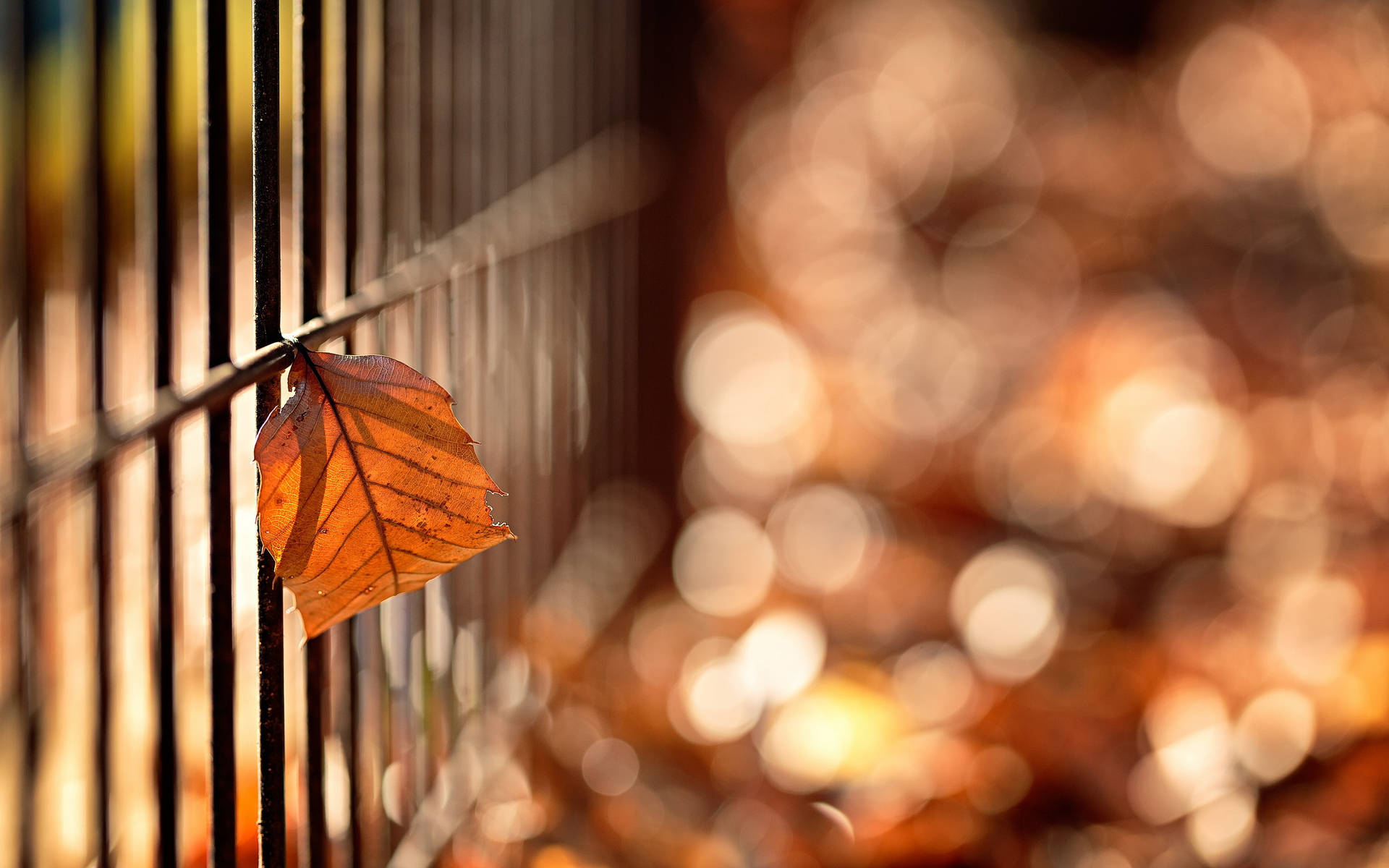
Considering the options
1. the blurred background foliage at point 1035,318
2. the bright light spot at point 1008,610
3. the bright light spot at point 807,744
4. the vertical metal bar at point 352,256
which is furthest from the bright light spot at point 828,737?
the vertical metal bar at point 352,256

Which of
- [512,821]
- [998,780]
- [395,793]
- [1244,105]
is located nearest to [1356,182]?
[1244,105]

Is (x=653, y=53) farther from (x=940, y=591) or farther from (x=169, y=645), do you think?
(x=169, y=645)

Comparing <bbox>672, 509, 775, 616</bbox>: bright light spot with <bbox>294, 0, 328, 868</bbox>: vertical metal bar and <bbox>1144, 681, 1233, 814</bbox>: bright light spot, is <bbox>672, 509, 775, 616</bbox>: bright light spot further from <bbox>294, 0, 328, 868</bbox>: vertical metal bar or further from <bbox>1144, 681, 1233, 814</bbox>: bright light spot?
<bbox>294, 0, 328, 868</bbox>: vertical metal bar

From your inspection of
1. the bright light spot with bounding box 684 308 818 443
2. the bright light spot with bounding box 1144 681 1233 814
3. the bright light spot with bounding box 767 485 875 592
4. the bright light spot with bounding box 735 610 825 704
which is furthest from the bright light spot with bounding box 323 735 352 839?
the bright light spot with bounding box 684 308 818 443

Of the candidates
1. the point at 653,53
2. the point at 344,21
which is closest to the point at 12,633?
the point at 344,21

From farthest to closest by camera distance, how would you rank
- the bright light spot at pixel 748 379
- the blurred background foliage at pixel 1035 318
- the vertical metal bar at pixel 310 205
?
the bright light spot at pixel 748 379 < the blurred background foliage at pixel 1035 318 < the vertical metal bar at pixel 310 205

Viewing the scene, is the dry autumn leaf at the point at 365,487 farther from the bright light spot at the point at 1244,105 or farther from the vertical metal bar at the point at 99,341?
the bright light spot at the point at 1244,105
